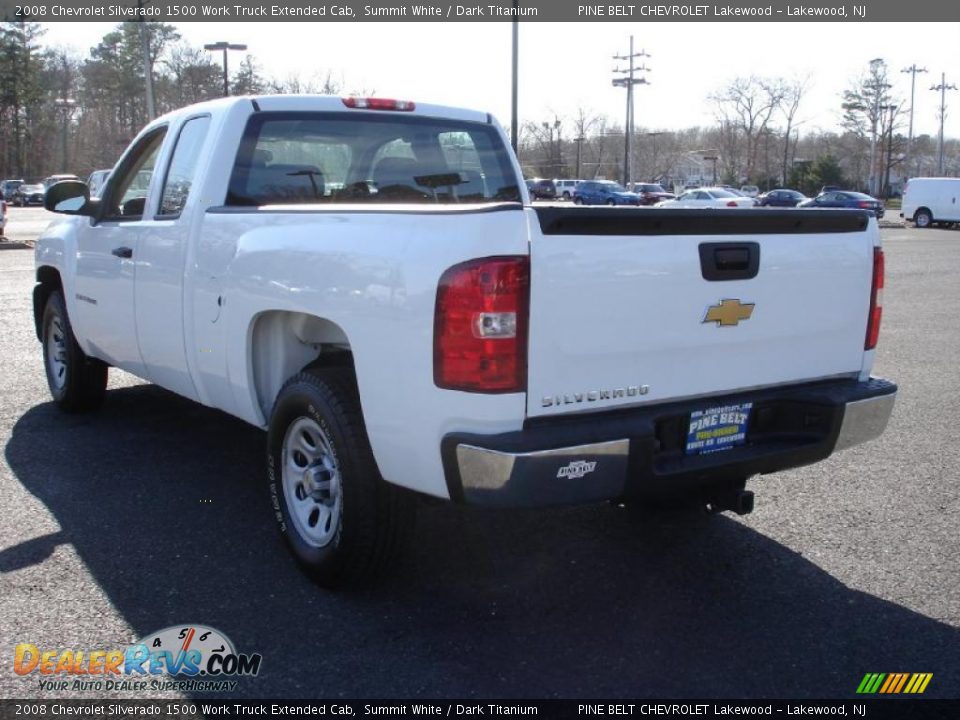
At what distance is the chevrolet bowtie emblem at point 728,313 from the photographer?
3435 millimetres

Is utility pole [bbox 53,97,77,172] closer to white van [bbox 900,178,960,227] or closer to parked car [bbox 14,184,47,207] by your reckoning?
parked car [bbox 14,184,47,207]

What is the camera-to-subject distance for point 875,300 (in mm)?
3980

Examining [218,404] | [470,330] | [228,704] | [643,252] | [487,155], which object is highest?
[487,155]

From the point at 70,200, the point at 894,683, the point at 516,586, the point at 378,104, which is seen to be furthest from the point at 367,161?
the point at 894,683

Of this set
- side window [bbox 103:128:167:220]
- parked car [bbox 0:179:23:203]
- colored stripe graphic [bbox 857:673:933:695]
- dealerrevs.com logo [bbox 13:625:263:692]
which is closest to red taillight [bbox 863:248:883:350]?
colored stripe graphic [bbox 857:673:933:695]

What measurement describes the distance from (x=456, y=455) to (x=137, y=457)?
127 inches

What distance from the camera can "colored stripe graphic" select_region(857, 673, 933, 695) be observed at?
3076mm

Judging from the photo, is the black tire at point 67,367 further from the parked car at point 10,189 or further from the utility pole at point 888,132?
the utility pole at point 888,132

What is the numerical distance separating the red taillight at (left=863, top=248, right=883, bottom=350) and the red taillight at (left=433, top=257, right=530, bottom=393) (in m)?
1.78

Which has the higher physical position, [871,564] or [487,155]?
[487,155]

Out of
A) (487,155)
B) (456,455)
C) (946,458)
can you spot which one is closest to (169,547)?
(456,455)

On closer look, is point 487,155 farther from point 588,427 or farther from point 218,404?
point 588,427

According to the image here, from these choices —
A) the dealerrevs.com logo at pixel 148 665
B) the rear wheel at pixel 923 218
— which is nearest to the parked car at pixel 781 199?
the rear wheel at pixel 923 218

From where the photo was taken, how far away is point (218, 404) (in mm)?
4539
